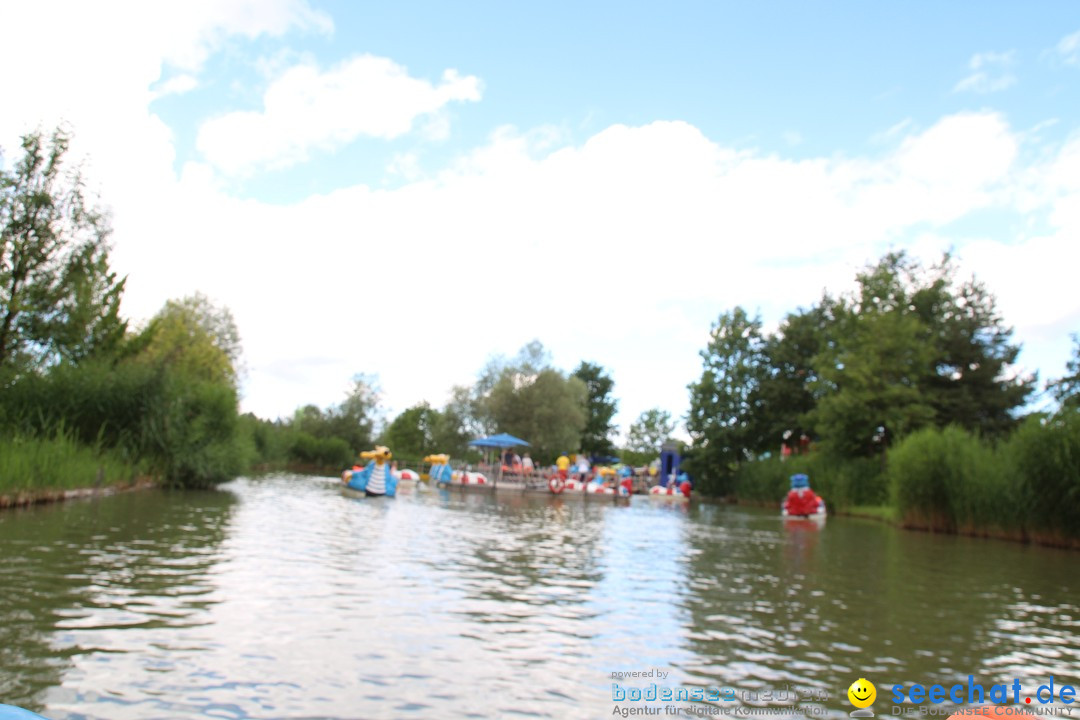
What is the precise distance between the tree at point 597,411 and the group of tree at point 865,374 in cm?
2550

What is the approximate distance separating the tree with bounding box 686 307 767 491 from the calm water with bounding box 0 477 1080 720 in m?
38.4

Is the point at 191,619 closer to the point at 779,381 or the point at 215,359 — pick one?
the point at 215,359

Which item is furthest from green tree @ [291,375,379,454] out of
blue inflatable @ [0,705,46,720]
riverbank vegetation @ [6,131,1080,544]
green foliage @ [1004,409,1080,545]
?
blue inflatable @ [0,705,46,720]

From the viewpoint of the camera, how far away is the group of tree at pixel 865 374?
36.8 metres

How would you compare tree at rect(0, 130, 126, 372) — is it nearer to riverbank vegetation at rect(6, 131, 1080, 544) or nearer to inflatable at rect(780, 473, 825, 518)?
riverbank vegetation at rect(6, 131, 1080, 544)

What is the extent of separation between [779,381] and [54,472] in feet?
139

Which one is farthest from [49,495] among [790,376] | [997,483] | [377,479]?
[790,376]

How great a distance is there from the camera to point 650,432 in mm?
95312

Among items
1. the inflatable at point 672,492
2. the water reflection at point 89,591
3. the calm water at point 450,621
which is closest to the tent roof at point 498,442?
the inflatable at point 672,492

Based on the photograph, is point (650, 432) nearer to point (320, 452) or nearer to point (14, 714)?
point (320, 452)

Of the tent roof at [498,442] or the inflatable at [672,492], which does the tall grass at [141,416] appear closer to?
the tent roof at [498,442]

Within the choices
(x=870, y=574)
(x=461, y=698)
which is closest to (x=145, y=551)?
(x=461, y=698)

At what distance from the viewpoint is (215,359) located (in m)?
46.8

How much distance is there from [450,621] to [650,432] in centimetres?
8909
